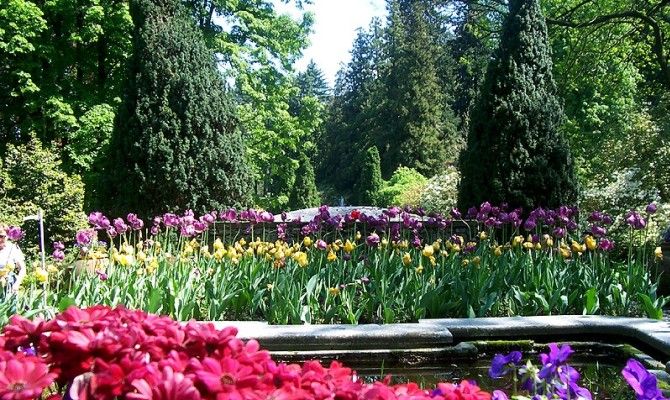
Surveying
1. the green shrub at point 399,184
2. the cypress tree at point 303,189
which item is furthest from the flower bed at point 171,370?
the cypress tree at point 303,189

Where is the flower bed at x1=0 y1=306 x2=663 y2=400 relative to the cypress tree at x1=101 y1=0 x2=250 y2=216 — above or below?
below

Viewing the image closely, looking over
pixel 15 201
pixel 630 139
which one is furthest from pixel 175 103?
pixel 630 139

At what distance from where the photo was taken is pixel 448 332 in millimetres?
4539

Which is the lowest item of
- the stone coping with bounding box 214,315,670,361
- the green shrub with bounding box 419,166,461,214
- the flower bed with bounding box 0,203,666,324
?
the stone coping with bounding box 214,315,670,361

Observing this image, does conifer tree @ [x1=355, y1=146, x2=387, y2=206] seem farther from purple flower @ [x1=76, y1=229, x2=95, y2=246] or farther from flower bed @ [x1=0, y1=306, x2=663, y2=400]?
flower bed @ [x1=0, y1=306, x2=663, y2=400]

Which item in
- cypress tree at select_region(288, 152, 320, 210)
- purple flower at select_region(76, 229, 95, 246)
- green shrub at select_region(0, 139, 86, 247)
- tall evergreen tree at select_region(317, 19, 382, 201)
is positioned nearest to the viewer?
purple flower at select_region(76, 229, 95, 246)

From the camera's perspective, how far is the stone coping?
14.5 feet

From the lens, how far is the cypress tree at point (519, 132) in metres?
9.01

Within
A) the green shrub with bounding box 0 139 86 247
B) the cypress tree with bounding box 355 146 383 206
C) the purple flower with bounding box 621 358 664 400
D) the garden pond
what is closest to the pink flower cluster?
the purple flower with bounding box 621 358 664 400

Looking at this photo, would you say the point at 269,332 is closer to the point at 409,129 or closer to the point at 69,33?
the point at 69,33

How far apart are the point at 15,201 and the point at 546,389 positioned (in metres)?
13.0

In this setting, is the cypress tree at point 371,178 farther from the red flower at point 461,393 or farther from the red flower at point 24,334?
the red flower at point 461,393

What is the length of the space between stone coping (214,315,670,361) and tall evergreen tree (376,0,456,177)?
3275 cm

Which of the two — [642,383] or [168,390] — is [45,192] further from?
[642,383]
